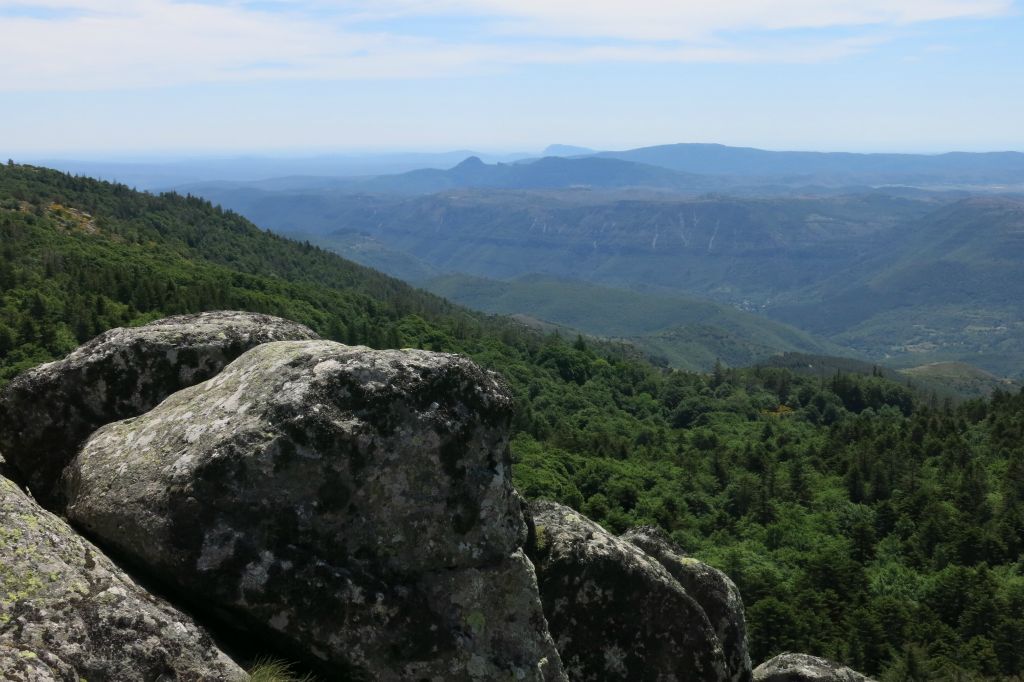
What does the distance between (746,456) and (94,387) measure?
91927 millimetres

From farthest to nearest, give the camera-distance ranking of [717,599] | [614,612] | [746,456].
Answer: [746,456]
[717,599]
[614,612]

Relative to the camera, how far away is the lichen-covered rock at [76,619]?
23.2ft

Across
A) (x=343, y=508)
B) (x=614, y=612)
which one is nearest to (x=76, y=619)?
(x=343, y=508)

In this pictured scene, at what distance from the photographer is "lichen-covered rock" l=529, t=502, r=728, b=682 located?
1286 centimetres

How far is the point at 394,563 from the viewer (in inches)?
383

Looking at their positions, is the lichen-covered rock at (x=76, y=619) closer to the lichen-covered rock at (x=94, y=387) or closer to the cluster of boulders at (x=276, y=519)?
the cluster of boulders at (x=276, y=519)

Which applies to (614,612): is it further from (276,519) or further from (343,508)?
(276,519)

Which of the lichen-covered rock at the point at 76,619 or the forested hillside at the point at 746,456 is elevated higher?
the lichen-covered rock at the point at 76,619

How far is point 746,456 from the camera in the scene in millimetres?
94438

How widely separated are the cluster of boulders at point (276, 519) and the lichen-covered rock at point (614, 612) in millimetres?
2438

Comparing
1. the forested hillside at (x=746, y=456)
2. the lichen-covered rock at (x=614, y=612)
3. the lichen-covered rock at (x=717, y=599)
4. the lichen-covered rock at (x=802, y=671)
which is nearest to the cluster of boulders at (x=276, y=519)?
the lichen-covered rock at (x=614, y=612)

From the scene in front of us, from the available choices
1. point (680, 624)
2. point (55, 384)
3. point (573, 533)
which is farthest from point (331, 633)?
point (680, 624)

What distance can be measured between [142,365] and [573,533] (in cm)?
803

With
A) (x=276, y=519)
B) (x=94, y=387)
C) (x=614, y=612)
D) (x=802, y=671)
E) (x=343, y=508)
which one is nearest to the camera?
(x=276, y=519)
